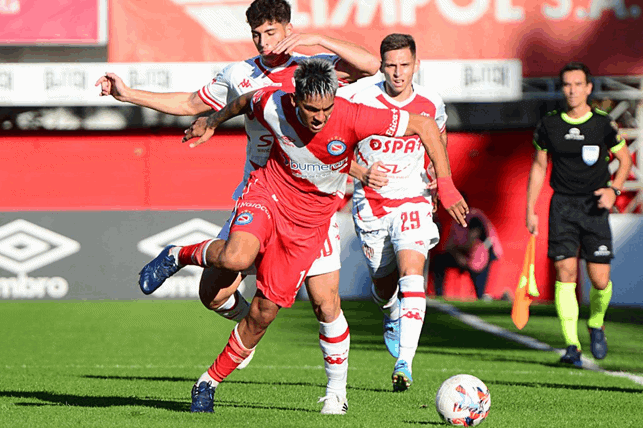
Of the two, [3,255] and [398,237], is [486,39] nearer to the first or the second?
[3,255]

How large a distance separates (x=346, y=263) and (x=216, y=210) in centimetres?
208

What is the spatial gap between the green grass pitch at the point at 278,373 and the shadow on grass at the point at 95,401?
1cm

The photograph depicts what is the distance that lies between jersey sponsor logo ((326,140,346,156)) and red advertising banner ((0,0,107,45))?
42.5 ft

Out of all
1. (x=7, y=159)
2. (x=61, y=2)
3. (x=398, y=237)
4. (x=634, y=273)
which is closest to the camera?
(x=398, y=237)

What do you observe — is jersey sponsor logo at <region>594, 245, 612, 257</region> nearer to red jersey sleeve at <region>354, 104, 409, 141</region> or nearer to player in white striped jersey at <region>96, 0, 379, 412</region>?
player in white striped jersey at <region>96, 0, 379, 412</region>

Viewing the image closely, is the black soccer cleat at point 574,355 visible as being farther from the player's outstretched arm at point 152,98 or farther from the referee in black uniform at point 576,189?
the player's outstretched arm at point 152,98

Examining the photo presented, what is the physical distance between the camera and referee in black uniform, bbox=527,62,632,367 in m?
9.97

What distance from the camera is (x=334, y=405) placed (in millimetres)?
6910

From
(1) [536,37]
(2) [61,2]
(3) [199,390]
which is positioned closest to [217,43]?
(2) [61,2]

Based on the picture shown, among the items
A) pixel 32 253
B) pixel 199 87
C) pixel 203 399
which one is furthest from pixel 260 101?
pixel 199 87

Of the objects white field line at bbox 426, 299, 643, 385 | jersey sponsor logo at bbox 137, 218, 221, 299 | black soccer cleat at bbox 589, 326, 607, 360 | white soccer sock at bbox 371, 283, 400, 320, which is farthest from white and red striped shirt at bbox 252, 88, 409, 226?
jersey sponsor logo at bbox 137, 218, 221, 299

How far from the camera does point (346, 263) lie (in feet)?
58.3

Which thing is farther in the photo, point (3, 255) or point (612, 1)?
point (612, 1)

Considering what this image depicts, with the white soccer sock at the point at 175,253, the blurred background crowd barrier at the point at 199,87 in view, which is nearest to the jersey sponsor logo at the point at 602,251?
the white soccer sock at the point at 175,253
